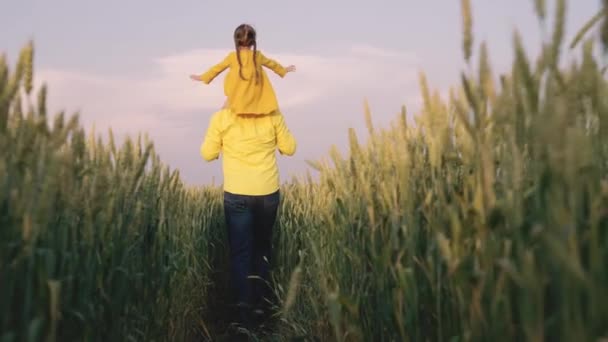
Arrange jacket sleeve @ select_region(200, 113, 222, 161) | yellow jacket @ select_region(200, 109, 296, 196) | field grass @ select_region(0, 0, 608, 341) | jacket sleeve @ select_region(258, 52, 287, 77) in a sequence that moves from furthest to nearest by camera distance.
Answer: jacket sleeve @ select_region(258, 52, 287, 77)
jacket sleeve @ select_region(200, 113, 222, 161)
yellow jacket @ select_region(200, 109, 296, 196)
field grass @ select_region(0, 0, 608, 341)

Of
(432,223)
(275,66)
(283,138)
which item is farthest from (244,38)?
(432,223)

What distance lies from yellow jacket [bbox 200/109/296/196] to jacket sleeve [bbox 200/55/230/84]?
18.7 inches

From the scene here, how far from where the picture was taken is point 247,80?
473 centimetres

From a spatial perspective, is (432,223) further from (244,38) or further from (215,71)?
(215,71)

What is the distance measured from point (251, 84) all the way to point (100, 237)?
2670 mm

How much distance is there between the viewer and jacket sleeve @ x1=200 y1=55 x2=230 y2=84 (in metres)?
5.07

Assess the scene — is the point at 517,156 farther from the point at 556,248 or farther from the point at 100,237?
the point at 100,237

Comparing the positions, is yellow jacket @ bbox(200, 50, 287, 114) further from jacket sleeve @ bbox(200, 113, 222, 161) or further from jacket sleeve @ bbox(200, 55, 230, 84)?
jacket sleeve @ bbox(200, 113, 222, 161)

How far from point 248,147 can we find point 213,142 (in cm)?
29

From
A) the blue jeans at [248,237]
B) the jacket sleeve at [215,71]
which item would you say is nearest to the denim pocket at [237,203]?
the blue jeans at [248,237]

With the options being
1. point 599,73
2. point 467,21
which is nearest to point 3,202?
point 467,21

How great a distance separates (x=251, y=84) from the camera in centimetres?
470

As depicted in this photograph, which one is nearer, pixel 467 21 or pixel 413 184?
pixel 467 21

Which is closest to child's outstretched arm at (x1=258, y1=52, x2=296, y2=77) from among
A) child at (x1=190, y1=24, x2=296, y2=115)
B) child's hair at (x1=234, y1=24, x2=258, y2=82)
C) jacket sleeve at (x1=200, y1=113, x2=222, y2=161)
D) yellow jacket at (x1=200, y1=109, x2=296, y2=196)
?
child at (x1=190, y1=24, x2=296, y2=115)
